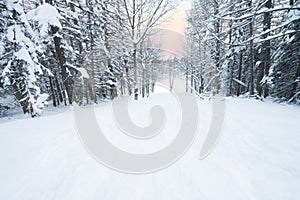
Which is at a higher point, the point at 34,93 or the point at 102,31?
the point at 102,31

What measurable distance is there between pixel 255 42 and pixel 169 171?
5.40m

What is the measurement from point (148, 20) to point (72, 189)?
1181 cm

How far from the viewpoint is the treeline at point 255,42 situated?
5.10 m

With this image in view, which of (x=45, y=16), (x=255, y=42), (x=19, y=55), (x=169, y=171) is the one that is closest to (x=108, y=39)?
(x=45, y=16)

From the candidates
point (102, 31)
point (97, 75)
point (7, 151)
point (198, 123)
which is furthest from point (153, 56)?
point (7, 151)

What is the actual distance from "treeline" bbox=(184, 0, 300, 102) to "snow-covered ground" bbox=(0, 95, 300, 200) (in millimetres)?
2587

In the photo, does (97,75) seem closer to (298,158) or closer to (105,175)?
(105,175)

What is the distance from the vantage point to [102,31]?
51.4 feet

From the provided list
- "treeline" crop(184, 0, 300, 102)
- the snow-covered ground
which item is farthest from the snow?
"treeline" crop(184, 0, 300, 102)

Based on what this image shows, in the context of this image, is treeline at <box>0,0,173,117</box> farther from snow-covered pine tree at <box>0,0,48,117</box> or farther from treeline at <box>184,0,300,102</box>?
treeline at <box>184,0,300,102</box>

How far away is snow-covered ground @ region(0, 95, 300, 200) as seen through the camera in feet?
Result: 8.77

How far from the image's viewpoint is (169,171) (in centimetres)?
348

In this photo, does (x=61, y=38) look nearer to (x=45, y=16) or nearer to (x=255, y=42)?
(x=45, y=16)

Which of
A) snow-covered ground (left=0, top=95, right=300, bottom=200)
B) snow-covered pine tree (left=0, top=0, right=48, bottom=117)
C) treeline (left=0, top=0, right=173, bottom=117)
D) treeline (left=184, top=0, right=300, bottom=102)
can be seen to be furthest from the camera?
treeline (left=0, top=0, right=173, bottom=117)
